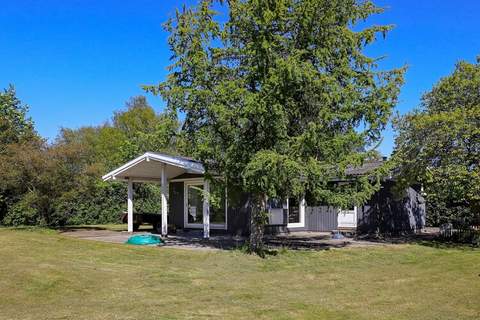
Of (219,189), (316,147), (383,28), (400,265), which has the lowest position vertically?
(400,265)

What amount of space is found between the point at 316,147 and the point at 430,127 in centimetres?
599

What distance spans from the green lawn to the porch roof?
4.34 metres

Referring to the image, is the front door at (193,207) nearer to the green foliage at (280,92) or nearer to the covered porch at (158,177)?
the covered porch at (158,177)

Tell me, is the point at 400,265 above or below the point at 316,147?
below

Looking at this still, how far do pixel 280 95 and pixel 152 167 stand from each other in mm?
9383

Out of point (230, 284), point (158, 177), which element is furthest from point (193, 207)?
point (230, 284)

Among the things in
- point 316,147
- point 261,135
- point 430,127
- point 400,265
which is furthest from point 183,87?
point 430,127

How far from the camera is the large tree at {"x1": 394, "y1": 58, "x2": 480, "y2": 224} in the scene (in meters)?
15.9

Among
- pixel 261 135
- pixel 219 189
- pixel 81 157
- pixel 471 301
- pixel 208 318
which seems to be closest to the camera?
pixel 208 318

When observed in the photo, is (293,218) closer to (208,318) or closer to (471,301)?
(471,301)

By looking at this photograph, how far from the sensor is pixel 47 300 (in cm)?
766

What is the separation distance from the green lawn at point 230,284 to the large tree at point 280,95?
7.30ft

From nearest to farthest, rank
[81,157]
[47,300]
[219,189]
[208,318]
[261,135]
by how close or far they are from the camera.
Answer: [208,318], [47,300], [261,135], [219,189], [81,157]

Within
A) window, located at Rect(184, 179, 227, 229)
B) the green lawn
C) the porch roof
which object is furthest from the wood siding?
the green lawn
